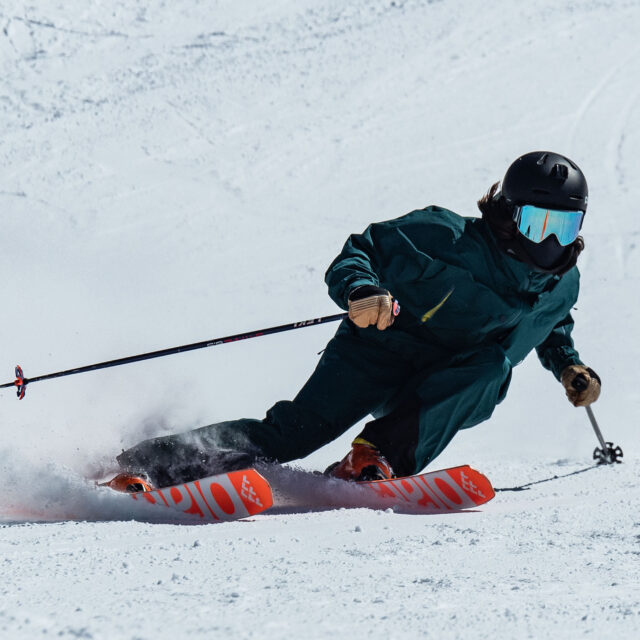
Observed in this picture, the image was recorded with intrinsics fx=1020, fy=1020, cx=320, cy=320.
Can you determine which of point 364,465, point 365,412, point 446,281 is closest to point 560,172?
point 446,281

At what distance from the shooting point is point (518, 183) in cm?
356

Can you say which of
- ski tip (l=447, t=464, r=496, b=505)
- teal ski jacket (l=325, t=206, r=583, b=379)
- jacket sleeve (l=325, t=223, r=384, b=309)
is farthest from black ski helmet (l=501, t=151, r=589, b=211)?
ski tip (l=447, t=464, r=496, b=505)

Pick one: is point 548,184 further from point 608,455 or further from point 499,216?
point 608,455

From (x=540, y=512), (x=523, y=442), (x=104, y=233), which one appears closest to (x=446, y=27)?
(x=104, y=233)

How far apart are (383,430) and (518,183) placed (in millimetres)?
993

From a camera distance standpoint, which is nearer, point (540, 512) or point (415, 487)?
point (540, 512)

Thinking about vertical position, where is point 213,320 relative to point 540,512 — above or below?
above

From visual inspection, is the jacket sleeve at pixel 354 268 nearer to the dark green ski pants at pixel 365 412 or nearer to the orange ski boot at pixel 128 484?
the dark green ski pants at pixel 365 412

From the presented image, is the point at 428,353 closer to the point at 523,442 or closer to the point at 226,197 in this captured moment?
the point at 523,442

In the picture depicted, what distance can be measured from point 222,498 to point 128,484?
16.0 inches

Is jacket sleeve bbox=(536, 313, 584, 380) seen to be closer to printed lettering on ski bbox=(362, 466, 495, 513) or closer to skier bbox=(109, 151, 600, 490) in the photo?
skier bbox=(109, 151, 600, 490)

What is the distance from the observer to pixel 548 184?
138 inches

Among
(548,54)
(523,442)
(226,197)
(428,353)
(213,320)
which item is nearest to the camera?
(428,353)

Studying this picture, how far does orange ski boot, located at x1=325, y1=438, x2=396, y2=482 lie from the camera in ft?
11.6
